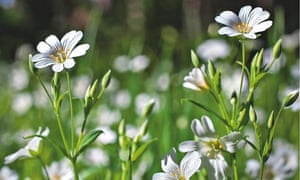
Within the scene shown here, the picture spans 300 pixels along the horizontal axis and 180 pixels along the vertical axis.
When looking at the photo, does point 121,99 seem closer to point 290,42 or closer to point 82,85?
point 82,85

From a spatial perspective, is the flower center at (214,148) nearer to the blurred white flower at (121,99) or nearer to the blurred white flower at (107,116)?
the blurred white flower at (107,116)

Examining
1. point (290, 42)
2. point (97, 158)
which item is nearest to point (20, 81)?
point (290, 42)

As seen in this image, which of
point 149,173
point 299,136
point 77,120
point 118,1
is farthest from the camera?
point 118,1

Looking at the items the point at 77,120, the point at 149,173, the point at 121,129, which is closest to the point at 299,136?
the point at 149,173

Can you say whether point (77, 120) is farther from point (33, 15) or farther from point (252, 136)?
point (33, 15)

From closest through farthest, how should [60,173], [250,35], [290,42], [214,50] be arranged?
[250,35], [60,173], [214,50], [290,42]
